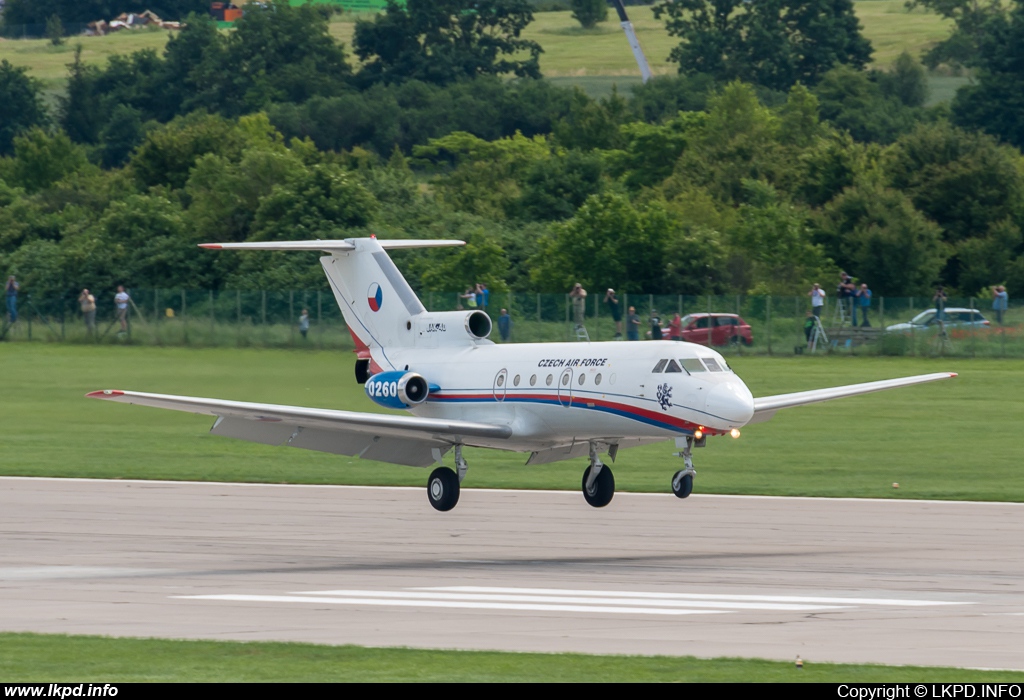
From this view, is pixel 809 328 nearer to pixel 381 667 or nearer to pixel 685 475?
pixel 685 475

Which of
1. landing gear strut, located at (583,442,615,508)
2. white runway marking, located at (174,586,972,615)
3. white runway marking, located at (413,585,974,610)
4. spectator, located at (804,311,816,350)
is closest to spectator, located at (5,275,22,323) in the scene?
spectator, located at (804,311,816,350)

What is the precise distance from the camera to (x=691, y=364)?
79.0ft

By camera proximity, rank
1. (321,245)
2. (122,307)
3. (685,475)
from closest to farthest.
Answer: (685,475) → (321,245) → (122,307)

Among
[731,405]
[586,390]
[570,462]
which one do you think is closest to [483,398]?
[586,390]

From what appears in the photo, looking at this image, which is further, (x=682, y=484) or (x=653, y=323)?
(x=653, y=323)

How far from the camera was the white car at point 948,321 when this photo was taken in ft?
197

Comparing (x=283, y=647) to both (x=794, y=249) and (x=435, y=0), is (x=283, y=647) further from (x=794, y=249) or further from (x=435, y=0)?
(x=435, y=0)

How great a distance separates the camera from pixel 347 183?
73750mm

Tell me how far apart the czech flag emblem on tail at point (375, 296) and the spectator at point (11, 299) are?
4149cm

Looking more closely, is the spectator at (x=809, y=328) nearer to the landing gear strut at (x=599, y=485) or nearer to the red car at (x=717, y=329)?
the red car at (x=717, y=329)

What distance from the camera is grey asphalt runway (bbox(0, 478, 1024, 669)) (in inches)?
623

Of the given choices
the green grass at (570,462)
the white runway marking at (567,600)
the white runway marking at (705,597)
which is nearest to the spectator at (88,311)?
the green grass at (570,462)

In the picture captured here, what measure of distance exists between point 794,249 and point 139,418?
4007 centimetres

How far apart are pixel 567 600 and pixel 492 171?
283 ft
